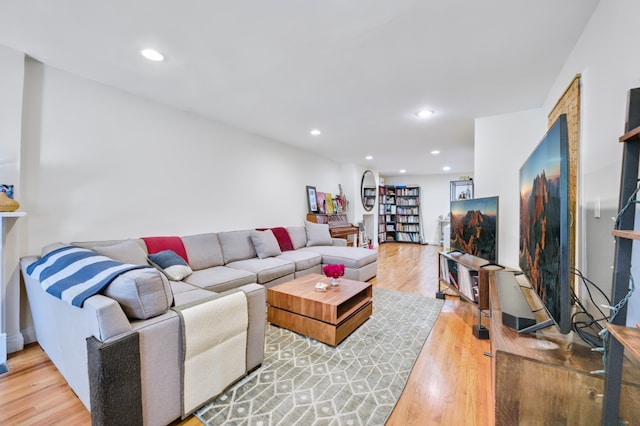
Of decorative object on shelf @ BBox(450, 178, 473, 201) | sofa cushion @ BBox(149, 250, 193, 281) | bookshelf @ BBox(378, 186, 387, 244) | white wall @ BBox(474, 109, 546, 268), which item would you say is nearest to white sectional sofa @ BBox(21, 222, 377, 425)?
sofa cushion @ BBox(149, 250, 193, 281)

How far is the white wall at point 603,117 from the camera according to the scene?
A: 3.79 feet

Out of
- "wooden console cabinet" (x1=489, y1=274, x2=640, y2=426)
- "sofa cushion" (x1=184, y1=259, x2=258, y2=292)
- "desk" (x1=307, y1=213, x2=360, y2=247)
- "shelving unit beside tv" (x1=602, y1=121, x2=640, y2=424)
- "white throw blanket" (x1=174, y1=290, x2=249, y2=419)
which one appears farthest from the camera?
"desk" (x1=307, y1=213, x2=360, y2=247)

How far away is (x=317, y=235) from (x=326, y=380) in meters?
3.02

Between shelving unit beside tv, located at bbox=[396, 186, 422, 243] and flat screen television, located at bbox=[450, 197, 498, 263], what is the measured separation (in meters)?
5.26

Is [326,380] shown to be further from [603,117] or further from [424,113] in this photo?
[424,113]

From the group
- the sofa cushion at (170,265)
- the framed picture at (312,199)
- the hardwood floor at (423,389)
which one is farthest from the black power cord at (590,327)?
the framed picture at (312,199)

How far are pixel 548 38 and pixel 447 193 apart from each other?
6.78 m

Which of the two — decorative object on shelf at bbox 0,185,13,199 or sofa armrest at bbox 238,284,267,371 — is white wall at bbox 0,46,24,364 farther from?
sofa armrest at bbox 238,284,267,371

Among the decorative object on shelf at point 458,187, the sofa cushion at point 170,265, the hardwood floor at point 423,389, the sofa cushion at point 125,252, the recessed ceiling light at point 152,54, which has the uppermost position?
the recessed ceiling light at point 152,54

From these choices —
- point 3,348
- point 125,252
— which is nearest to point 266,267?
point 125,252

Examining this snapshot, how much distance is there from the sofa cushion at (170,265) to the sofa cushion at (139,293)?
1.21 metres

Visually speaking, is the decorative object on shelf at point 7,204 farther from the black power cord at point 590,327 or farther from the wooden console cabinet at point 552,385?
the black power cord at point 590,327

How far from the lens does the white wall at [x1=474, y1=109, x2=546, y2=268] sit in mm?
2820

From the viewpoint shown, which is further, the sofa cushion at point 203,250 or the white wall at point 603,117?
the sofa cushion at point 203,250
